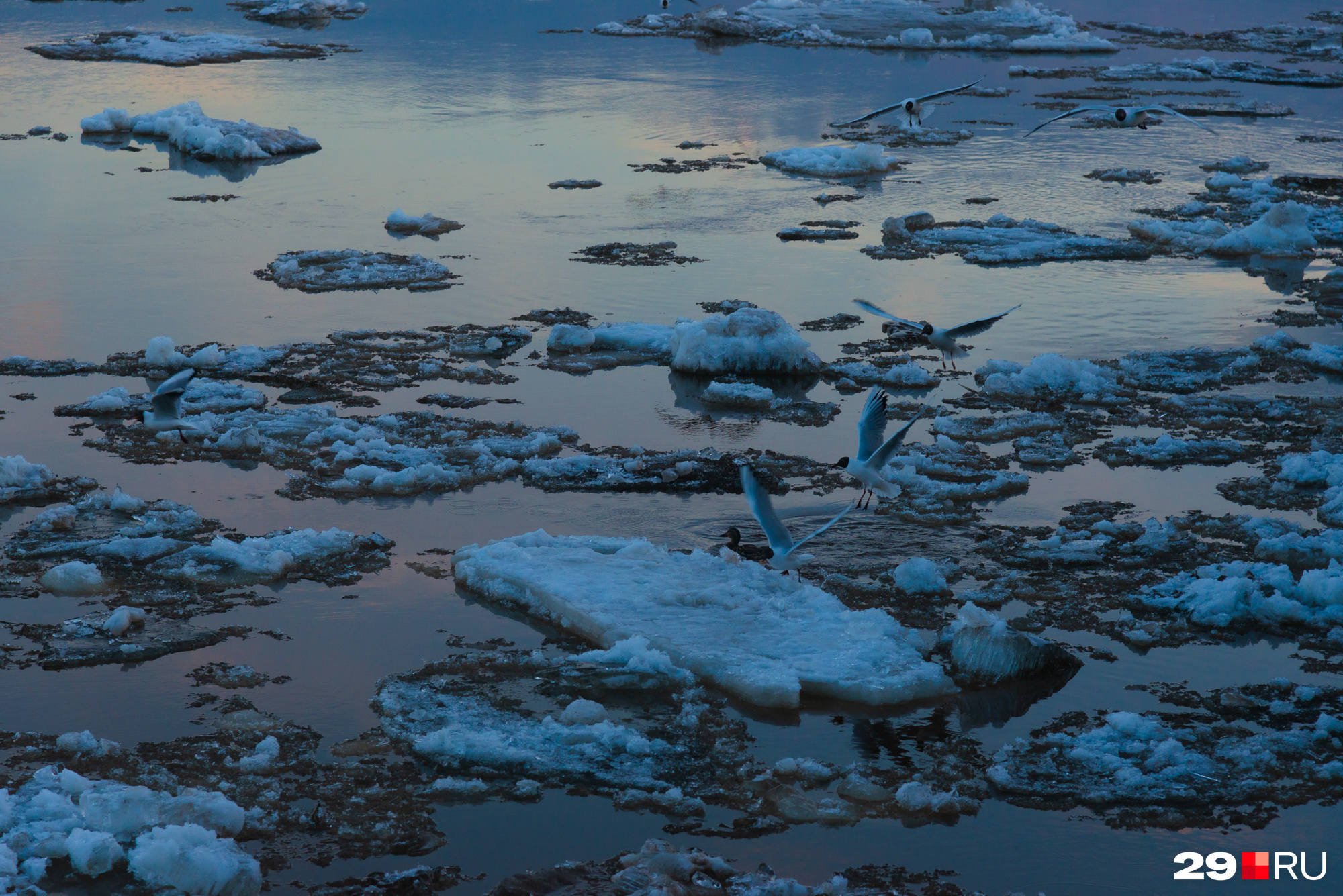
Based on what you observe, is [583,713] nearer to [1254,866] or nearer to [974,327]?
[1254,866]

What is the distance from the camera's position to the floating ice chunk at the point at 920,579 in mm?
7492

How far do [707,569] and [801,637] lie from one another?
34.0 inches

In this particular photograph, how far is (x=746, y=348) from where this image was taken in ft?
36.0

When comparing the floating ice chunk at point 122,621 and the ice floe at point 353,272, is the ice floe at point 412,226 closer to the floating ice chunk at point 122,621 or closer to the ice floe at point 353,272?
the ice floe at point 353,272

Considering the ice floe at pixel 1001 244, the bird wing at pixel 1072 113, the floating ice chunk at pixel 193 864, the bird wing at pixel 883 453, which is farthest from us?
the ice floe at pixel 1001 244

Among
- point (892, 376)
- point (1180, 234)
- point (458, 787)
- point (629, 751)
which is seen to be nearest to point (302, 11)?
point (1180, 234)

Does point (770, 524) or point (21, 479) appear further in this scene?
point (21, 479)

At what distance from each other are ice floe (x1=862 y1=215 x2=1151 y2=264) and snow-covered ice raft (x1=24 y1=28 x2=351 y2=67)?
17.2m

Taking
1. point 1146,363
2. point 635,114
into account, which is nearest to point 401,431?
point 1146,363

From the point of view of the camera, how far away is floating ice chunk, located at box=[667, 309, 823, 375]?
1094cm

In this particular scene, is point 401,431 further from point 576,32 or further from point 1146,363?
point 576,32

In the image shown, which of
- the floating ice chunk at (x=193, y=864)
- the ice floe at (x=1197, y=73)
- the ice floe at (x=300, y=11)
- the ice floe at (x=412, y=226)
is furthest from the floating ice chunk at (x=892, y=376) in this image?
the ice floe at (x=300, y=11)

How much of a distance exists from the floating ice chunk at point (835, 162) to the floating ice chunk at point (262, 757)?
14119 millimetres

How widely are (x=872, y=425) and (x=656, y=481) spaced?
2063mm
